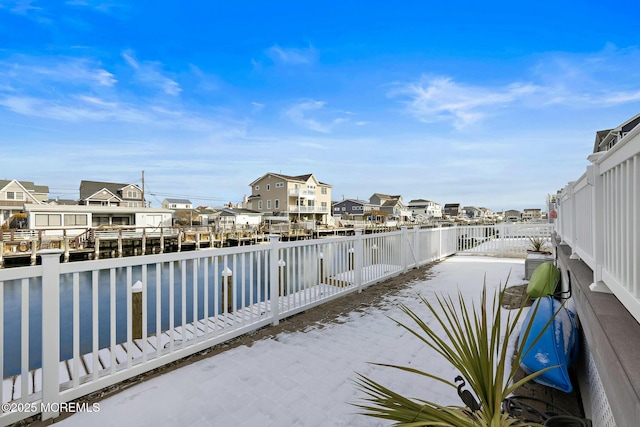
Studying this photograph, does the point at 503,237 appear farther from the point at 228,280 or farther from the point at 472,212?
the point at 472,212

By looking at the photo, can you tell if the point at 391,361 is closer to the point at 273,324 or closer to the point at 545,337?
the point at 545,337

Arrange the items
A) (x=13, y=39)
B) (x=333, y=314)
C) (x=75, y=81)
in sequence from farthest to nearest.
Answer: (x=75, y=81), (x=13, y=39), (x=333, y=314)

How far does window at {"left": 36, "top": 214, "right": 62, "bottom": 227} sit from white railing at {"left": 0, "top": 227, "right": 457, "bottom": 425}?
17.9 meters

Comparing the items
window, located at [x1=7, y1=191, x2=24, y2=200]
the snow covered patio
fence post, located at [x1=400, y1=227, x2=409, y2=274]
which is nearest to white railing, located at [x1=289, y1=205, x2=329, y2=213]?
window, located at [x1=7, y1=191, x2=24, y2=200]

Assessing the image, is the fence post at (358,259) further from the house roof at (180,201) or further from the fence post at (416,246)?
the house roof at (180,201)

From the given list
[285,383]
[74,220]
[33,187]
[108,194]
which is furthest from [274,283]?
[33,187]

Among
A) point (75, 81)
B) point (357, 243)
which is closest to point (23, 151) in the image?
point (75, 81)

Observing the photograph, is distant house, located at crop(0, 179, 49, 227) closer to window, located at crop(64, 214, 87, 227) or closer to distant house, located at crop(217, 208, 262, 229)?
window, located at crop(64, 214, 87, 227)

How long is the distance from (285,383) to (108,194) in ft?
116

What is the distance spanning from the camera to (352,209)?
52.5 metres

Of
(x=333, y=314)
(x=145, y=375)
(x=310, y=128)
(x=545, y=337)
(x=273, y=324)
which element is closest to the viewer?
(x=545, y=337)

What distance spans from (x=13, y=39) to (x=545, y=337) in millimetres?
14585

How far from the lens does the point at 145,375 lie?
243 centimetres

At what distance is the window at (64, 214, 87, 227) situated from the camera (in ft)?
75.9
